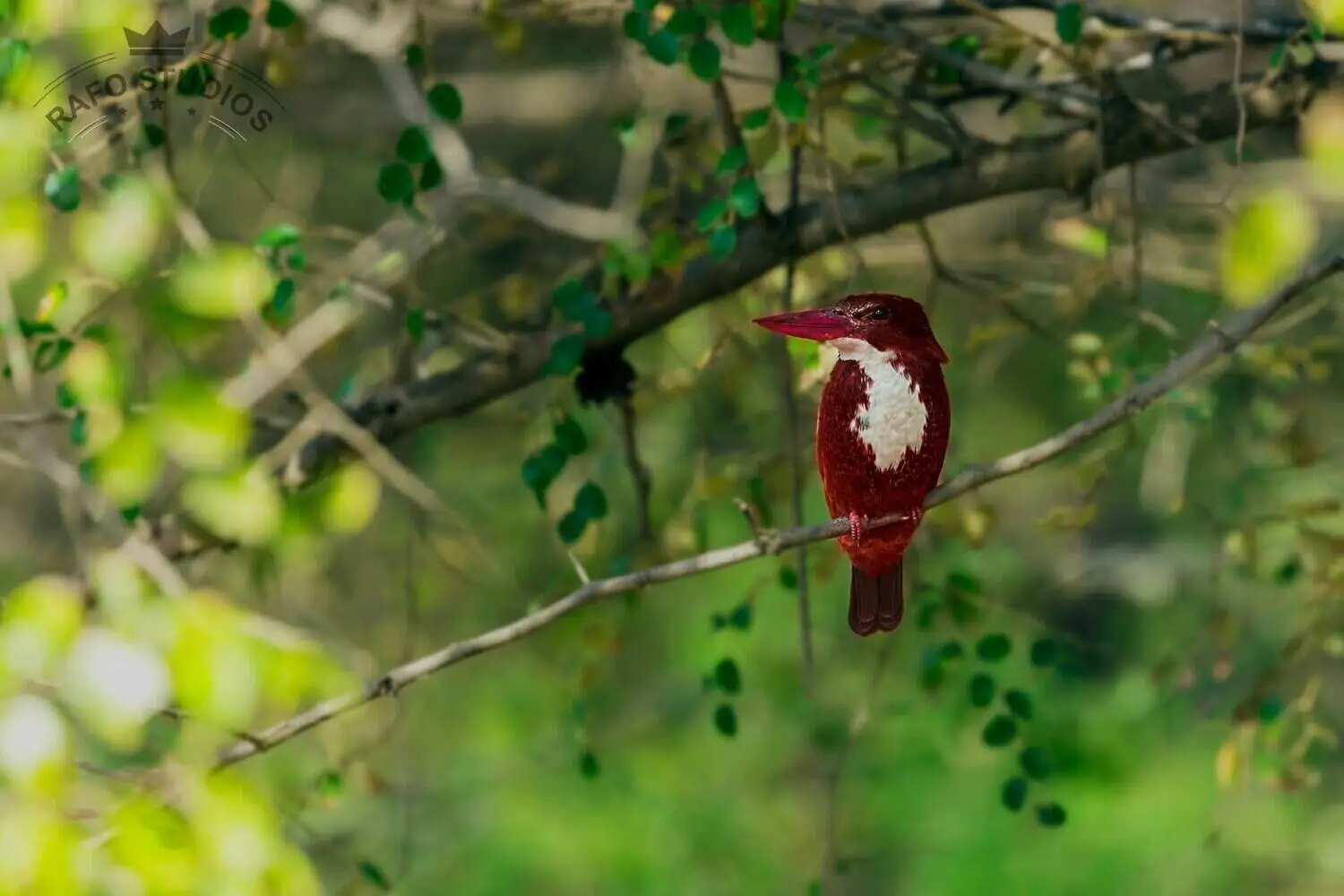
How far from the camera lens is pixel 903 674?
6297 mm

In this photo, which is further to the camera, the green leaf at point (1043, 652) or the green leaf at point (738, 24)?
the green leaf at point (1043, 652)

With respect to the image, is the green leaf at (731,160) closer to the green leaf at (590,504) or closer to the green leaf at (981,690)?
the green leaf at (590,504)

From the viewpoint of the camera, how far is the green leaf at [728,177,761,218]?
2127 millimetres

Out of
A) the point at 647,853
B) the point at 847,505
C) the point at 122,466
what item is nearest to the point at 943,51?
the point at 847,505

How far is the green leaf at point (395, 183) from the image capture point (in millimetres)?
2283

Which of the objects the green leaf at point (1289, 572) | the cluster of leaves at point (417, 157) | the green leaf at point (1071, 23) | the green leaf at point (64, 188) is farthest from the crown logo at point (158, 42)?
the green leaf at point (1289, 572)

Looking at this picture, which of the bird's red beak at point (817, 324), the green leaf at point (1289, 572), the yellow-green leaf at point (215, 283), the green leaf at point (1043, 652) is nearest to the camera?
the yellow-green leaf at point (215, 283)

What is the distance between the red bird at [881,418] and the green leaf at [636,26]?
1.83ft

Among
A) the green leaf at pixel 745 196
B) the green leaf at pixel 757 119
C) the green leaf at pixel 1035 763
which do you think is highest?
the green leaf at pixel 757 119

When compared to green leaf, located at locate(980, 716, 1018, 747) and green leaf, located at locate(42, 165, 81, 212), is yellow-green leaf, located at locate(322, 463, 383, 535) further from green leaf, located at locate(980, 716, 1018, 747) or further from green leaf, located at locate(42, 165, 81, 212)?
green leaf, located at locate(980, 716, 1018, 747)

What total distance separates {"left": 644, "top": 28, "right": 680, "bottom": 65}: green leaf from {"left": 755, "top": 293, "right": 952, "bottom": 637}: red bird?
1.63 ft

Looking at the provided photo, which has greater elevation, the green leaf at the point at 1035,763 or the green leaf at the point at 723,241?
the green leaf at the point at 723,241

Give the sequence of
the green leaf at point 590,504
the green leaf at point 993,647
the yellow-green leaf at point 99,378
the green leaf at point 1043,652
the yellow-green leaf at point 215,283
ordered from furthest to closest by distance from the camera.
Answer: the green leaf at point 1043,652 → the green leaf at point 993,647 → the green leaf at point 590,504 → the yellow-green leaf at point 99,378 → the yellow-green leaf at point 215,283

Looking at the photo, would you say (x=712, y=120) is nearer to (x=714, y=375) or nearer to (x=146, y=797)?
(x=714, y=375)
